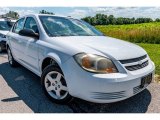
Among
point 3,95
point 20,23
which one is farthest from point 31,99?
point 20,23

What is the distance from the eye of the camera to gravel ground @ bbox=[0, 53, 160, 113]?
3.69 meters

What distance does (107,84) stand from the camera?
3.21m

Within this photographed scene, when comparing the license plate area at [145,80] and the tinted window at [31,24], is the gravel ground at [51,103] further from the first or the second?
the tinted window at [31,24]

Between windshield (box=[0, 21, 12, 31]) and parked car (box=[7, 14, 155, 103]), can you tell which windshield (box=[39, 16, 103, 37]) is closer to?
parked car (box=[7, 14, 155, 103])

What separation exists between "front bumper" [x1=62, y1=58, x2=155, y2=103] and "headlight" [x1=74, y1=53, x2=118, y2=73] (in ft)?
0.24

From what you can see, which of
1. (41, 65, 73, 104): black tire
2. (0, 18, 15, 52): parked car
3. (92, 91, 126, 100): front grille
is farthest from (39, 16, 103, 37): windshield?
(0, 18, 15, 52): parked car

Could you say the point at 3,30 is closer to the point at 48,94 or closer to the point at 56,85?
the point at 48,94

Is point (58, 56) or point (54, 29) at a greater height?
point (54, 29)

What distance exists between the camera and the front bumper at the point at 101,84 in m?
3.22

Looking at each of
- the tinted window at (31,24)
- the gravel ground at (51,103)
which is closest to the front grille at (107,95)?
the gravel ground at (51,103)

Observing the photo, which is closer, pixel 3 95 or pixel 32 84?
pixel 3 95

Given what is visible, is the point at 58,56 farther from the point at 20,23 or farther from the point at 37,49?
the point at 20,23

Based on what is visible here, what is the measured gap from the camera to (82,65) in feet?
11.0
